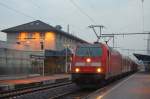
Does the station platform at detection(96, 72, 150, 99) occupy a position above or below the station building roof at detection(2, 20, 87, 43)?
below

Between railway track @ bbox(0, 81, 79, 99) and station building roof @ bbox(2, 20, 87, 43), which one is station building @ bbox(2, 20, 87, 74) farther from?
railway track @ bbox(0, 81, 79, 99)

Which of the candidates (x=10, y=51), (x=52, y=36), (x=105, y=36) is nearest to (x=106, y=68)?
(x=10, y=51)

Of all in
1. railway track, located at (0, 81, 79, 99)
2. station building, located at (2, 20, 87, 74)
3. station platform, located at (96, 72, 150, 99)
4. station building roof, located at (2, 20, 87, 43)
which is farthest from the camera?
station building roof, located at (2, 20, 87, 43)

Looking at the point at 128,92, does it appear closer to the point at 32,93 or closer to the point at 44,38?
the point at 32,93

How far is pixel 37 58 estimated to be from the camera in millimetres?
53812

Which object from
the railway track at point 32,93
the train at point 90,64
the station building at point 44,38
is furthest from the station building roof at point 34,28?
the railway track at point 32,93

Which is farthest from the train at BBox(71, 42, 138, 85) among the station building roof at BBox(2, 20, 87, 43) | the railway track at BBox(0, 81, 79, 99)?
the station building roof at BBox(2, 20, 87, 43)

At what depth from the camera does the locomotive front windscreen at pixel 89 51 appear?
25.4m

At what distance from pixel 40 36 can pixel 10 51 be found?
31075 millimetres

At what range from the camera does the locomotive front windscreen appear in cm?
2544

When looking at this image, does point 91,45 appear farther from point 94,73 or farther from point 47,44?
point 47,44

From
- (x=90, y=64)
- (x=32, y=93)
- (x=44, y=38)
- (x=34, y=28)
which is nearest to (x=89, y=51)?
(x=90, y=64)

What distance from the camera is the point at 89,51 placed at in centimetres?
2569

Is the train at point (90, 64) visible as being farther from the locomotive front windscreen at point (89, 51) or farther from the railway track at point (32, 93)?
the railway track at point (32, 93)
